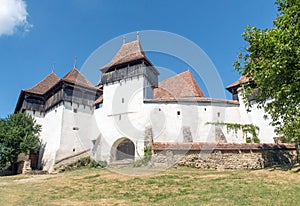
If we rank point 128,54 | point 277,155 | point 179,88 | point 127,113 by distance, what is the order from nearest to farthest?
point 277,155
point 127,113
point 179,88
point 128,54

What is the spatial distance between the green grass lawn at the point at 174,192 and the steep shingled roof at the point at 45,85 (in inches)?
665

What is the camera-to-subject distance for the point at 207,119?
2092 cm

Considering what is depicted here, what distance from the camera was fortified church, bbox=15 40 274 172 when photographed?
20375mm

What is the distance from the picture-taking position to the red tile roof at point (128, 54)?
22.5 meters

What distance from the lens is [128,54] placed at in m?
24.1

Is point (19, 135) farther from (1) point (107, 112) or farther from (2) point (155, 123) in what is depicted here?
(2) point (155, 123)

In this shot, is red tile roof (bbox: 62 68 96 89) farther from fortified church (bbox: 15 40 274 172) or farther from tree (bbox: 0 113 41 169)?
tree (bbox: 0 113 41 169)

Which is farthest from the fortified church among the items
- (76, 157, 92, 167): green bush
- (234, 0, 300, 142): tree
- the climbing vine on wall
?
(234, 0, 300, 142): tree

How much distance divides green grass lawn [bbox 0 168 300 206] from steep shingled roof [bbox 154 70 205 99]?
473 inches

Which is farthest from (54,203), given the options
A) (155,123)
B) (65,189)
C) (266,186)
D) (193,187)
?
(155,123)

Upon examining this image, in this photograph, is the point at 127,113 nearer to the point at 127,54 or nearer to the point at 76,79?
the point at 127,54

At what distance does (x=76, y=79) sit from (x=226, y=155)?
53.6 feet

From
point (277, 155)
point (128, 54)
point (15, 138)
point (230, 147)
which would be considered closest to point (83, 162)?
point (15, 138)

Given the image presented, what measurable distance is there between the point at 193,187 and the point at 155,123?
454 inches
